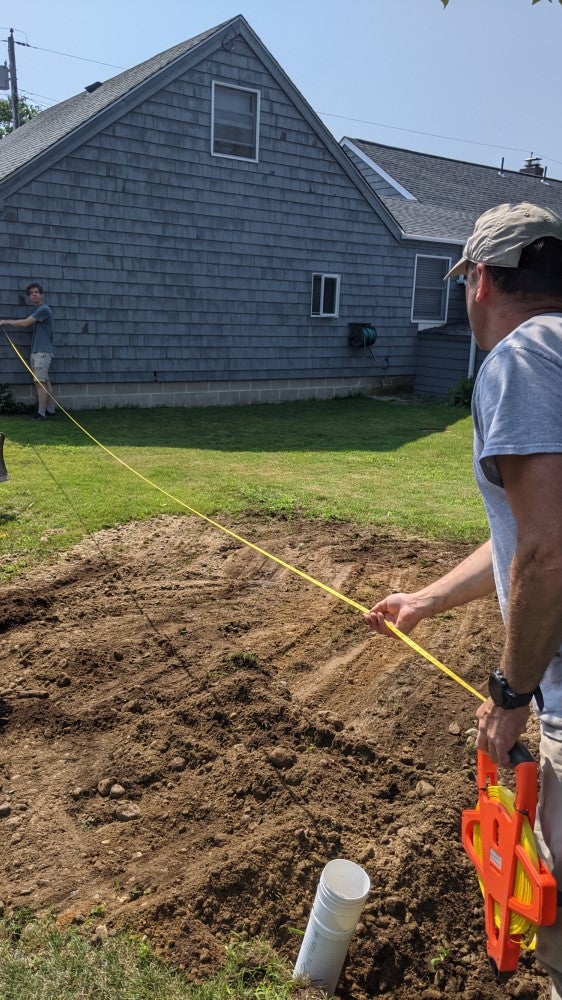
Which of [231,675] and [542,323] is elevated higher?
[542,323]

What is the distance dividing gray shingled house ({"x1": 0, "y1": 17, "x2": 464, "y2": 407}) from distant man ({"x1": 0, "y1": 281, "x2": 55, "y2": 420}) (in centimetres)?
41

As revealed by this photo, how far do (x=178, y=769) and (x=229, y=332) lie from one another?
12.4 metres

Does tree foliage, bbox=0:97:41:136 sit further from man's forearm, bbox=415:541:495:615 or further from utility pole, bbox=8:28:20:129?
man's forearm, bbox=415:541:495:615

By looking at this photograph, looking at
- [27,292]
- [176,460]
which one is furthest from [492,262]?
[27,292]

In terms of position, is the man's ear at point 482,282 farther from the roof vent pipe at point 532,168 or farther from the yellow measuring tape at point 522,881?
the roof vent pipe at point 532,168

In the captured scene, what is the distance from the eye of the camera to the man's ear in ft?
6.17

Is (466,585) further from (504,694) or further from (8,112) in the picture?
(8,112)

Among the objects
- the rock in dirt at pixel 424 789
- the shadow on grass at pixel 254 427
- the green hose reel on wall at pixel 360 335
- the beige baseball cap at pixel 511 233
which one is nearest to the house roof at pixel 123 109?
the green hose reel on wall at pixel 360 335

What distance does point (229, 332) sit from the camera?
1485 cm

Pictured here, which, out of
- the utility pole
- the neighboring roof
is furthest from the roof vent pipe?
the utility pole

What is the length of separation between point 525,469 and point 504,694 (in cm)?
51

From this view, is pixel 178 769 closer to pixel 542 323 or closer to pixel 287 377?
pixel 542 323

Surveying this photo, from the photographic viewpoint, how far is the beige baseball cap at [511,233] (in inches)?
70.8

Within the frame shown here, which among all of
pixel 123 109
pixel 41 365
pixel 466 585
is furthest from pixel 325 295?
pixel 466 585
